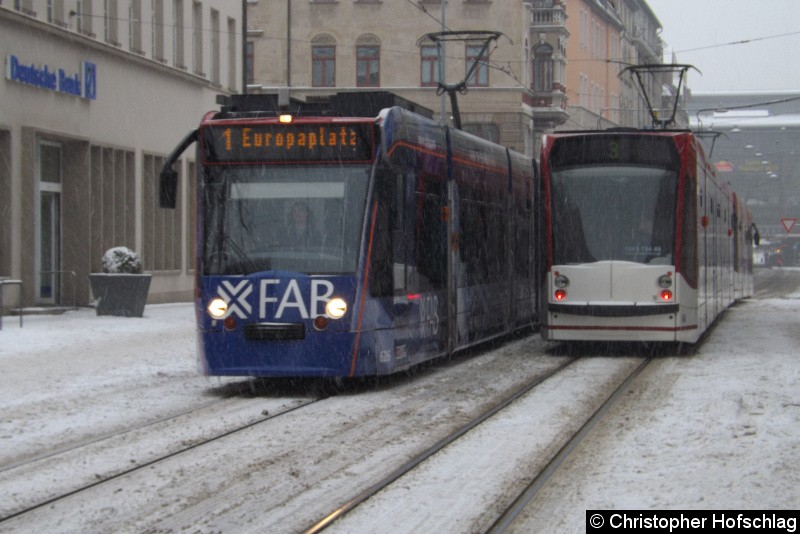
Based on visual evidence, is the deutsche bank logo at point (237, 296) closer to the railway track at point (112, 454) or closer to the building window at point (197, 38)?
the railway track at point (112, 454)

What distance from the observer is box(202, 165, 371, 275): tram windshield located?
13.7 meters

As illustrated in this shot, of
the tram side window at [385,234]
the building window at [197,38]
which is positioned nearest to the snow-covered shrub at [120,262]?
the building window at [197,38]

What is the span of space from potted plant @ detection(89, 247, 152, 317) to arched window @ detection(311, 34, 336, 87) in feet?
115

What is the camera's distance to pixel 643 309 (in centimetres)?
1783

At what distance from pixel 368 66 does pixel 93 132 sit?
3173 centimetres

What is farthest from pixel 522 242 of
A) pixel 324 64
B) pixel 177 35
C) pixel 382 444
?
pixel 324 64

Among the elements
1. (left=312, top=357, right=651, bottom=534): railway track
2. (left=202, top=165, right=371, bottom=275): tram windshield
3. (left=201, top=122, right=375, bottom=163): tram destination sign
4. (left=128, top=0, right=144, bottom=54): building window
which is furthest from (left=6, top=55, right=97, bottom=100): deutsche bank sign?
(left=312, top=357, right=651, bottom=534): railway track

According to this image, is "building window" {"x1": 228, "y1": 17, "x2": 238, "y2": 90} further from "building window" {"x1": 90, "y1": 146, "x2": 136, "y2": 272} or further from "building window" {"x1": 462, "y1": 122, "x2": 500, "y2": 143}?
"building window" {"x1": 462, "y1": 122, "x2": 500, "y2": 143}

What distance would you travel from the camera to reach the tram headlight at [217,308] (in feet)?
45.5

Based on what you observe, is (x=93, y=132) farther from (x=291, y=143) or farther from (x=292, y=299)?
(x=292, y=299)

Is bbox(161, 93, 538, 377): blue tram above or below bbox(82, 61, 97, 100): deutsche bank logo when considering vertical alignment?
Answer: below

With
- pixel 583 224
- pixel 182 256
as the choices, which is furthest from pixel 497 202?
pixel 182 256

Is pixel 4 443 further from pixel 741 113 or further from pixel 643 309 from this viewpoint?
pixel 741 113

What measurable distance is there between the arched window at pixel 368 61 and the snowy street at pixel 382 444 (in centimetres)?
4351
